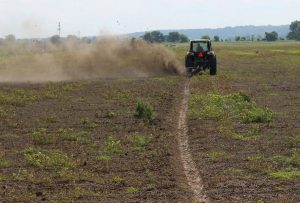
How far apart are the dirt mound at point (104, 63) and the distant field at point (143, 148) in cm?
1560

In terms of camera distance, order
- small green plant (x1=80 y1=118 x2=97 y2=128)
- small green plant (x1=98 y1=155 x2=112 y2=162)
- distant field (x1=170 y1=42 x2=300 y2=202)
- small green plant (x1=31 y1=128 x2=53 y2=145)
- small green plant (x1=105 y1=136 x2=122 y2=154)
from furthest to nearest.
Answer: small green plant (x1=80 y1=118 x2=97 y2=128) < small green plant (x1=31 y1=128 x2=53 y2=145) < small green plant (x1=105 y1=136 x2=122 y2=154) < small green plant (x1=98 y1=155 x2=112 y2=162) < distant field (x1=170 y1=42 x2=300 y2=202)

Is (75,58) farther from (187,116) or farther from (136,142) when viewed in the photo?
(136,142)

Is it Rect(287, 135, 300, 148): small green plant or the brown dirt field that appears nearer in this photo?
the brown dirt field

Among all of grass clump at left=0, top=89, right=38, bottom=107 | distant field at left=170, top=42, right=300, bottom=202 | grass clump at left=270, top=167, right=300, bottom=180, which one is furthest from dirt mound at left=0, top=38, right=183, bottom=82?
grass clump at left=270, top=167, right=300, bottom=180

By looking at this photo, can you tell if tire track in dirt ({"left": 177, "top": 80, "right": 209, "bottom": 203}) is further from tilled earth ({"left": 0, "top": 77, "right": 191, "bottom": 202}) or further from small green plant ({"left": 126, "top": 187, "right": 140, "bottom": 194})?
small green plant ({"left": 126, "top": 187, "right": 140, "bottom": 194})

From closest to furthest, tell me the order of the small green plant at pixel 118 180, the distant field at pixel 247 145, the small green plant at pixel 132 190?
the small green plant at pixel 132 190 → the distant field at pixel 247 145 → the small green plant at pixel 118 180

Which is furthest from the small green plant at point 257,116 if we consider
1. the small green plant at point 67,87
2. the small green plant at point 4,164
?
the small green plant at point 67,87

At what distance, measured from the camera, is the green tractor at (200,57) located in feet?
132

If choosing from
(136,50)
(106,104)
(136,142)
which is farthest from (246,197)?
(136,50)

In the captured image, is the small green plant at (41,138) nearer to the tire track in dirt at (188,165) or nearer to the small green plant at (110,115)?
the tire track in dirt at (188,165)

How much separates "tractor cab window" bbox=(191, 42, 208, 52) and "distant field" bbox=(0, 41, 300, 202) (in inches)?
495

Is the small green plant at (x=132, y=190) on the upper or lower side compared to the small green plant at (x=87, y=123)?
upper

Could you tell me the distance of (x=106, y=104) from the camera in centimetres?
2578

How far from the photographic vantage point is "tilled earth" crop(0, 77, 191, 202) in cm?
1073
